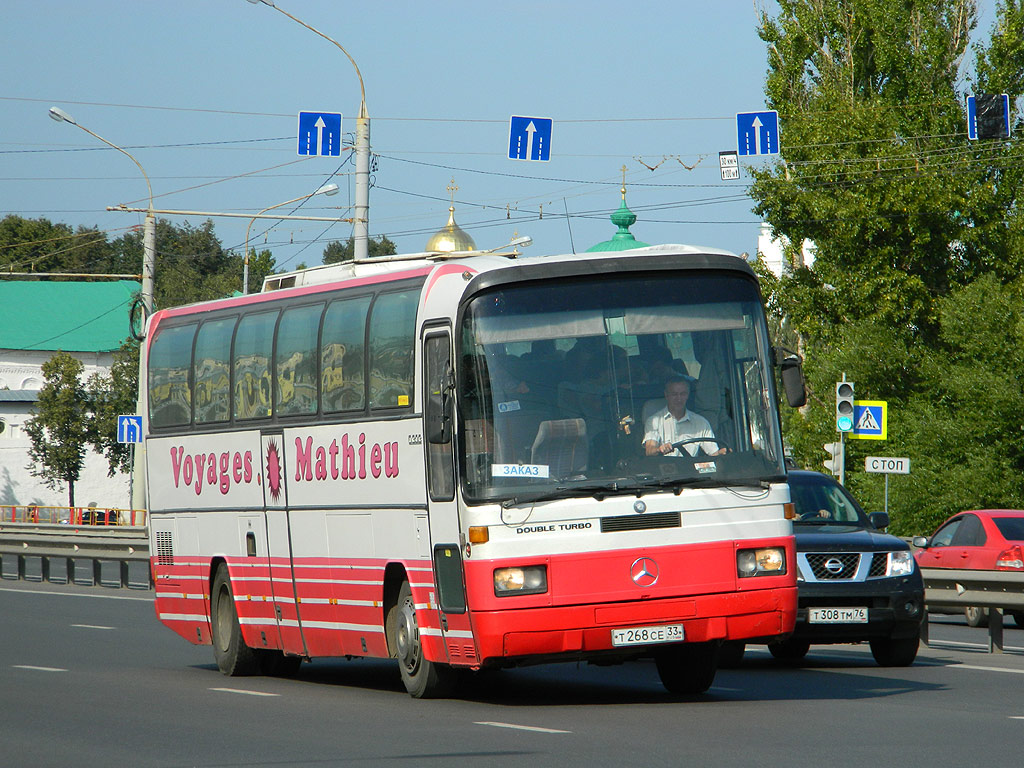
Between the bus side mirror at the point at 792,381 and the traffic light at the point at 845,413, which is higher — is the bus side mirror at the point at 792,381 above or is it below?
below

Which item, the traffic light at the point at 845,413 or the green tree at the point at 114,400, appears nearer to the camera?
the traffic light at the point at 845,413

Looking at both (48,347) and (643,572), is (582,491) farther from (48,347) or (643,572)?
(48,347)

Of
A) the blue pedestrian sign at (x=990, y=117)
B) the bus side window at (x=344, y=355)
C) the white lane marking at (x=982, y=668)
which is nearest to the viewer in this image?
the bus side window at (x=344, y=355)

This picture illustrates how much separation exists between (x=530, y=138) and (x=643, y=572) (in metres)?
19.8

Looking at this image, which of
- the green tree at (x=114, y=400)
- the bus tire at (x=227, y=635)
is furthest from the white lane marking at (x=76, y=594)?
the green tree at (x=114, y=400)

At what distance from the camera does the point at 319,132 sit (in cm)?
3066

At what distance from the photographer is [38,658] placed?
17.2 meters

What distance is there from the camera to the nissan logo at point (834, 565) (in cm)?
1543

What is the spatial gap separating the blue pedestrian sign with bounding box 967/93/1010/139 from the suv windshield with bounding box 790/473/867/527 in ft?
80.3

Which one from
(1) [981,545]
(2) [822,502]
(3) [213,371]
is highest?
(3) [213,371]

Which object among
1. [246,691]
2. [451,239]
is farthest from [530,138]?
[451,239]

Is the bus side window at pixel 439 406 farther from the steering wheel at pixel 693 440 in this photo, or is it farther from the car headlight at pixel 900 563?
the car headlight at pixel 900 563

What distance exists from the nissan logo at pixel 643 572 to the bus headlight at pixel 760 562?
0.58 metres

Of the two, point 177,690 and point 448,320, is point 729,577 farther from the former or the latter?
point 177,690
